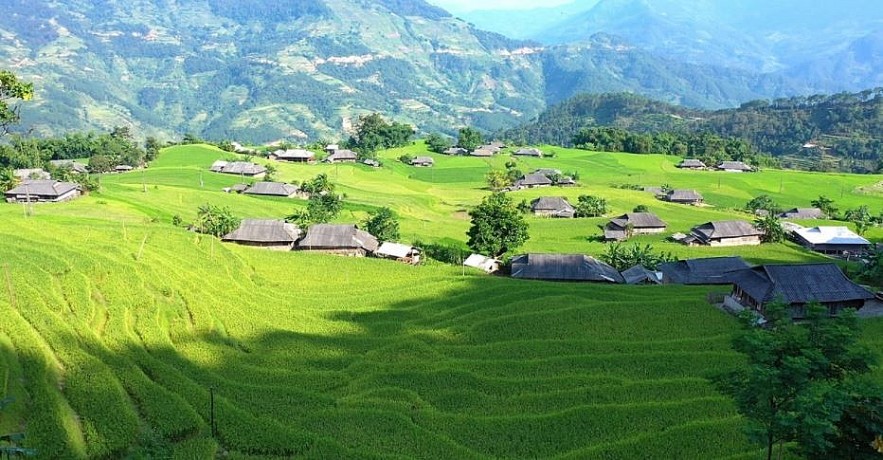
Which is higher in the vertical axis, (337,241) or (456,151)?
(337,241)

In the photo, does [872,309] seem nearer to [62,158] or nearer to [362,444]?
[362,444]

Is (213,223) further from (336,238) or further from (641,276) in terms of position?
(641,276)

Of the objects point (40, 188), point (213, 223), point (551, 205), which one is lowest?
point (551, 205)

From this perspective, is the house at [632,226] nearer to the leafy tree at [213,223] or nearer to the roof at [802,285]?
the roof at [802,285]

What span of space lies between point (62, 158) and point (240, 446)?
4379 inches

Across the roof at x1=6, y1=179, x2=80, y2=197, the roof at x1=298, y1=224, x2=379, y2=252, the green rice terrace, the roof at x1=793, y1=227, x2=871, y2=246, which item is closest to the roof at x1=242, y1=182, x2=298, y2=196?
the roof at x1=6, y1=179, x2=80, y2=197

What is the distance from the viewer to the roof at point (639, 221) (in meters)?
73.2

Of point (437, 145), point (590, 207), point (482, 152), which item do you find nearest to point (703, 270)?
point (590, 207)

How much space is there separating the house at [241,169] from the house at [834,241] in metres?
74.0

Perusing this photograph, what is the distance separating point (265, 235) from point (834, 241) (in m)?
54.3

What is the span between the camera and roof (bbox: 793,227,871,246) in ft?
216

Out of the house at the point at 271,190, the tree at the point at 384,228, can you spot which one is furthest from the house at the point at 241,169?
the tree at the point at 384,228

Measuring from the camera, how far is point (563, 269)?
51.0 m

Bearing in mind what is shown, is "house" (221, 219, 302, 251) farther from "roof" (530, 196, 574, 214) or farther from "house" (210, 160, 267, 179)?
"house" (210, 160, 267, 179)
